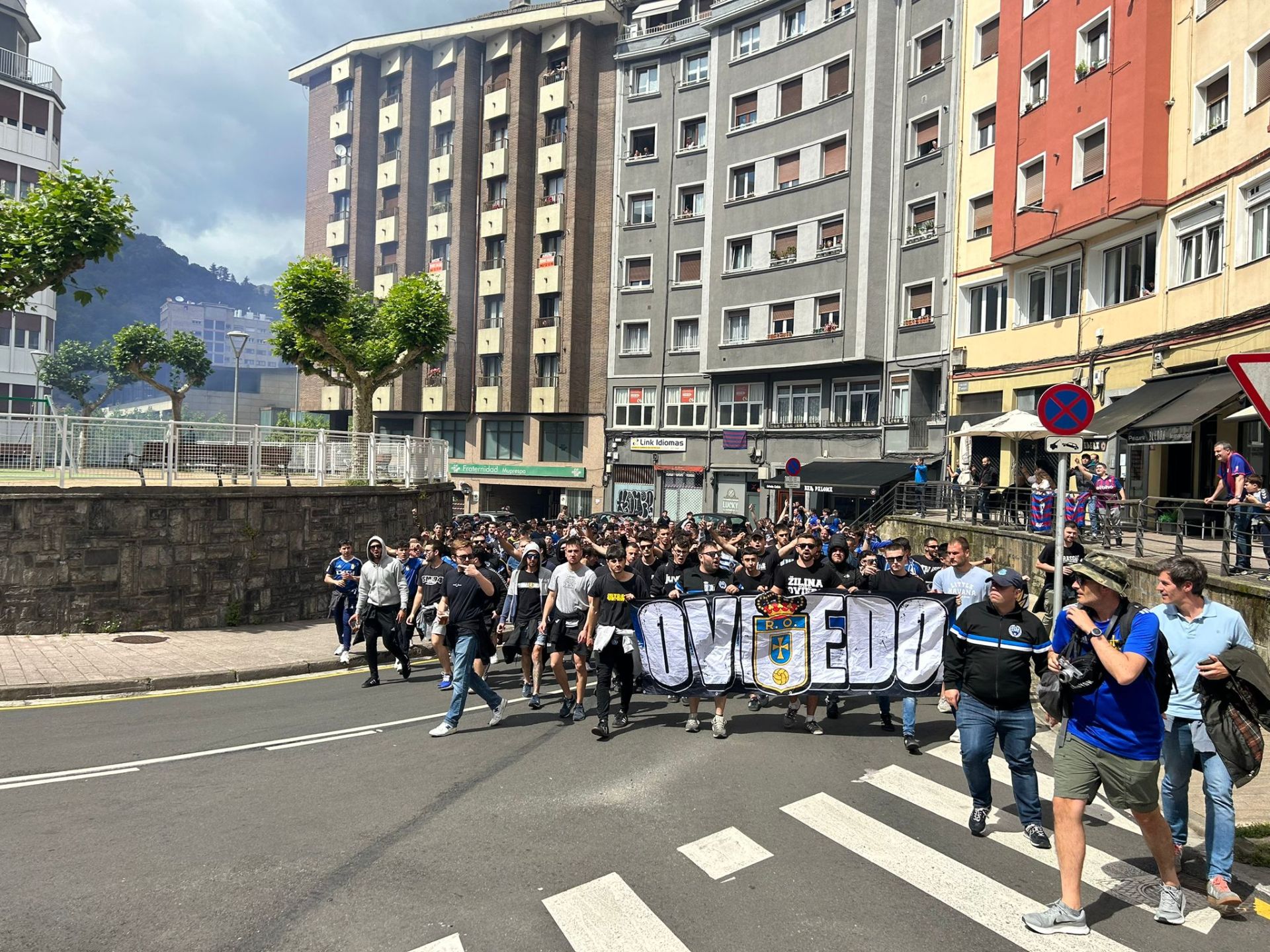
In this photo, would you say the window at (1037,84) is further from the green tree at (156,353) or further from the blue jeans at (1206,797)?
the green tree at (156,353)

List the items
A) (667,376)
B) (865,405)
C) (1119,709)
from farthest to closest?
(667,376) < (865,405) < (1119,709)

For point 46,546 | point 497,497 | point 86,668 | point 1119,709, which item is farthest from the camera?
point 497,497

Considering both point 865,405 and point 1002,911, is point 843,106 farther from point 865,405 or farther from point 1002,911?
point 1002,911

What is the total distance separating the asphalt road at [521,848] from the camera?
4.55 m

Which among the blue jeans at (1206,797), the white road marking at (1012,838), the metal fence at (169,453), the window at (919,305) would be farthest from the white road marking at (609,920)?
the window at (919,305)

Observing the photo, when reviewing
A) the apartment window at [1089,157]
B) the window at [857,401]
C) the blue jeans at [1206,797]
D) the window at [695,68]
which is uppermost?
the window at [695,68]

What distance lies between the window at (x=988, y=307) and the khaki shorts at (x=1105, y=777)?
24.1 m

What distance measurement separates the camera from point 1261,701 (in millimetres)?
5004

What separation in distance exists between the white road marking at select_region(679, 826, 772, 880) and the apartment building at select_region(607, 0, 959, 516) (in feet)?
84.9

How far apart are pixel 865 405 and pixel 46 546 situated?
26586mm

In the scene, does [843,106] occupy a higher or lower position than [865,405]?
higher

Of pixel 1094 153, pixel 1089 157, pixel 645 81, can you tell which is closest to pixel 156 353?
pixel 645 81

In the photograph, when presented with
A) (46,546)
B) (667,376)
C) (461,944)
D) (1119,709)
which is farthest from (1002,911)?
(667,376)

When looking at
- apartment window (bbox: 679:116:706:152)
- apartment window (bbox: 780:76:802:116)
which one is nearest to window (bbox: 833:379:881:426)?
apartment window (bbox: 780:76:802:116)
